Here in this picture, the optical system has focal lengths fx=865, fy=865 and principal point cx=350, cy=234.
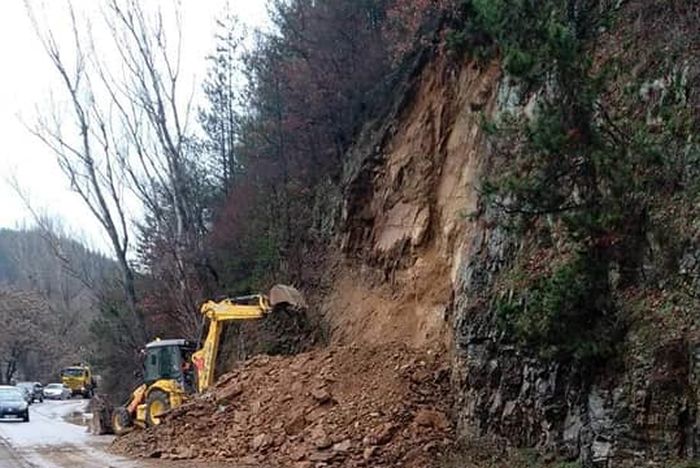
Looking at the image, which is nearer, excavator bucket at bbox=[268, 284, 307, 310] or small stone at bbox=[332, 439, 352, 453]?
small stone at bbox=[332, 439, 352, 453]

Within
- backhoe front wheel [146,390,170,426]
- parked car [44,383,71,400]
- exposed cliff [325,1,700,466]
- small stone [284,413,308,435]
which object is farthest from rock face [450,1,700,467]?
parked car [44,383,71,400]

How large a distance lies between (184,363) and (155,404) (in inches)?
53.8

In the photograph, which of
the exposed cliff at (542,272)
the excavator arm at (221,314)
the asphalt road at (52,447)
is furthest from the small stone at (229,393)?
the exposed cliff at (542,272)

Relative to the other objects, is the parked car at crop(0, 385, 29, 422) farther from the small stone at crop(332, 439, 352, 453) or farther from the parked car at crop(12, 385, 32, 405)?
the small stone at crop(332, 439, 352, 453)

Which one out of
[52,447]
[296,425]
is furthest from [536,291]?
[52,447]

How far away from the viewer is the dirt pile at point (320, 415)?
15281 mm

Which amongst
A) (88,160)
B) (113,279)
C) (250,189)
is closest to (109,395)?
(113,279)

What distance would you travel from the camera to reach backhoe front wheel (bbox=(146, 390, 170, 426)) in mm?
23562

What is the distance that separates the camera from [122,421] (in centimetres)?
2606

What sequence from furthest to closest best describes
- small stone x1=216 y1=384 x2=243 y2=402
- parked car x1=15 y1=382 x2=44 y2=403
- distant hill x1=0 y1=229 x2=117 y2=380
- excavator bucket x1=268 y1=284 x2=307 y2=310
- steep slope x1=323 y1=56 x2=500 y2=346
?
distant hill x1=0 y1=229 x2=117 y2=380
parked car x1=15 y1=382 x2=44 y2=403
excavator bucket x1=268 y1=284 x2=307 y2=310
small stone x1=216 y1=384 x2=243 y2=402
steep slope x1=323 y1=56 x2=500 y2=346

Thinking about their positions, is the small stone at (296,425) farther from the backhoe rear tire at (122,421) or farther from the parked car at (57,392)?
the parked car at (57,392)

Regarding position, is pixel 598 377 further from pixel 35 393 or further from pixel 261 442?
pixel 35 393

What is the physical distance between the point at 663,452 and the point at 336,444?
302 inches

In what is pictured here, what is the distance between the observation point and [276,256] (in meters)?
26.1
